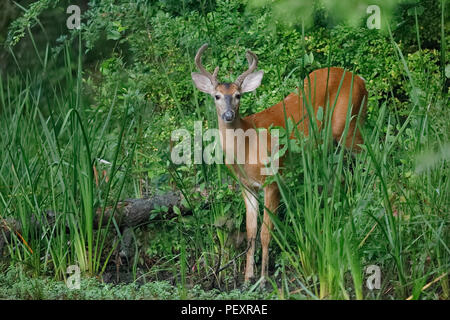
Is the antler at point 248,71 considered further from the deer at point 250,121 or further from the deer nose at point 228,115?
the deer nose at point 228,115

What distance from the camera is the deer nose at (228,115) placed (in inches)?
217

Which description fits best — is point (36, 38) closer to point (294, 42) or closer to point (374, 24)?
point (294, 42)

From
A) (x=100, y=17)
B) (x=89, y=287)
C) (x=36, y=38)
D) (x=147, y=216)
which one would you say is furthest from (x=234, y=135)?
(x=36, y=38)

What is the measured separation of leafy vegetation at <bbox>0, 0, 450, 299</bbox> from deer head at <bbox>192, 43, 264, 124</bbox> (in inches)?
4.8

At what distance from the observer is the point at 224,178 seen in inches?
229

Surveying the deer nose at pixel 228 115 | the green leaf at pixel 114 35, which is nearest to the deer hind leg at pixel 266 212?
the deer nose at pixel 228 115

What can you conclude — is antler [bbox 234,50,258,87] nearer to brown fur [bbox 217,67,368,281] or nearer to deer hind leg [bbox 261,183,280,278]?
brown fur [bbox 217,67,368,281]

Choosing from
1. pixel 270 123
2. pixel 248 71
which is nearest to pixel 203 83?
pixel 248 71

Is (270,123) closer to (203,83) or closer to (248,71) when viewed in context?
(248,71)

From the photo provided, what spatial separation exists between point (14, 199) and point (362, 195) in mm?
2275

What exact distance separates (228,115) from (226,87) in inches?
10.1

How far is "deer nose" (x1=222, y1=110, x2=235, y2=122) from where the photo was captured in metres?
5.52
